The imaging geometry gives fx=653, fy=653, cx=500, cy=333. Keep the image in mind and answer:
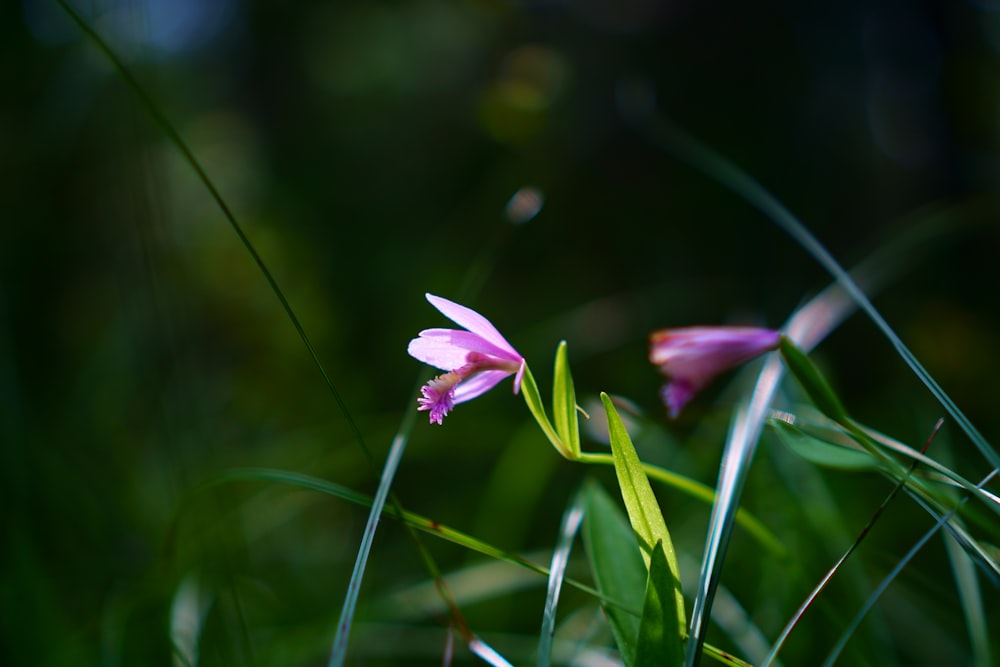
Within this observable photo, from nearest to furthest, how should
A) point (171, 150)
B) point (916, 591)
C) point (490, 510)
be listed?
point (916, 591), point (490, 510), point (171, 150)

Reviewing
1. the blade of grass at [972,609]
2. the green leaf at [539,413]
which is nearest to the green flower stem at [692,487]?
the green leaf at [539,413]

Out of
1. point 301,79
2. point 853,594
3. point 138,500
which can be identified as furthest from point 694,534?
point 301,79

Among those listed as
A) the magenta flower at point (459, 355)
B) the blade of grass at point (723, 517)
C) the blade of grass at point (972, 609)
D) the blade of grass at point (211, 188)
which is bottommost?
the blade of grass at point (972, 609)

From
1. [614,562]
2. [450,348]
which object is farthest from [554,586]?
[450,348]

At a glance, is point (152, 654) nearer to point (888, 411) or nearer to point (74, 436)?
point (74, 436)

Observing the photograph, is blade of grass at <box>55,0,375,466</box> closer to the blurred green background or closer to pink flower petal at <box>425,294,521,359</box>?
pink flower petal at <box>425,294,521,359</box>

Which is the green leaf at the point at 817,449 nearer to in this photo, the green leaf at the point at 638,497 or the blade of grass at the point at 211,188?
the green leaf at the point at 638,497

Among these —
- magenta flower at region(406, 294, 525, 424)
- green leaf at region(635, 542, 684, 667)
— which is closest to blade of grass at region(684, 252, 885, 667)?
green leaf at region(635, 542, 684, 667)

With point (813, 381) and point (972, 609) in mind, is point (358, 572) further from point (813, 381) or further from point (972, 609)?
point (972, 609)
